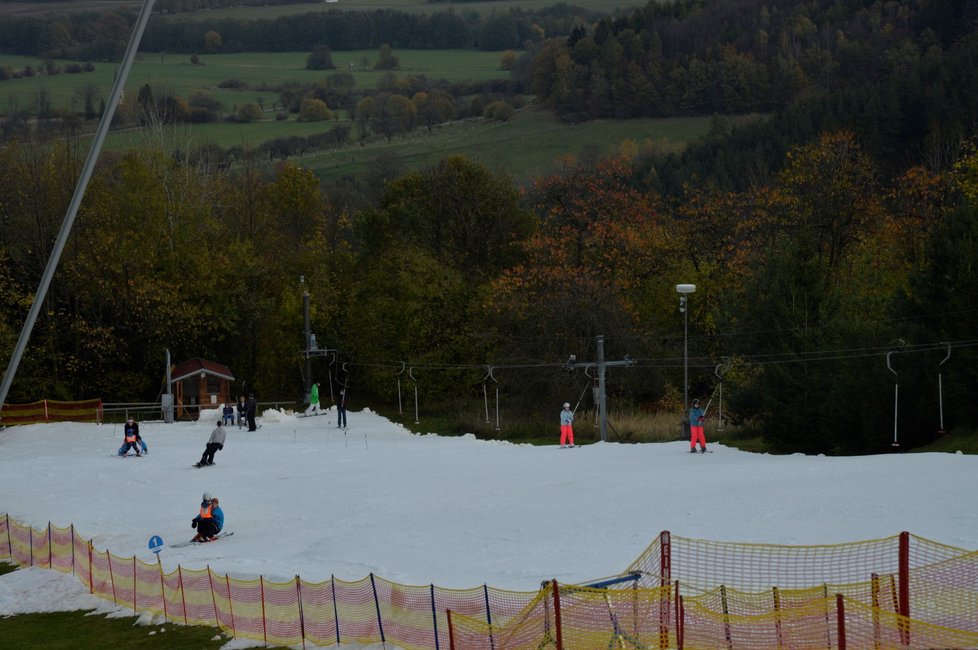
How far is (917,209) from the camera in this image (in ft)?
207

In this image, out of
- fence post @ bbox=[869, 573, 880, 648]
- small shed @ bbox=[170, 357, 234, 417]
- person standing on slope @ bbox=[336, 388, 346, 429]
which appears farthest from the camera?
small shed @ bbox=[170, 357, 234, 417]

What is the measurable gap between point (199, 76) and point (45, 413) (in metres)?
129

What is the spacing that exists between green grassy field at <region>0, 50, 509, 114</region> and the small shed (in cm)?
7908

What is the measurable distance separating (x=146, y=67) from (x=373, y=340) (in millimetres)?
123052

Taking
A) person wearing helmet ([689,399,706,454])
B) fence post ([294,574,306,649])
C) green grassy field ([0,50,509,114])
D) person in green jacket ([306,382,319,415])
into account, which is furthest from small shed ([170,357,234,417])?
green grassy field ([0,50,509,114])

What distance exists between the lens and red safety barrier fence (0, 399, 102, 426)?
51.9m

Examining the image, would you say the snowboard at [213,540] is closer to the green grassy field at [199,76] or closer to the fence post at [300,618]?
the fence post at [300,618]

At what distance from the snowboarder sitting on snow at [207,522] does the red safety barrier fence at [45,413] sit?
26.5 metres

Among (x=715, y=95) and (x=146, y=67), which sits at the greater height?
(x=146, y=67)

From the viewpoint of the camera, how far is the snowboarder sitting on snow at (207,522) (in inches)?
1053

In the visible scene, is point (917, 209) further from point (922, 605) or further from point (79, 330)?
point (922, 605)

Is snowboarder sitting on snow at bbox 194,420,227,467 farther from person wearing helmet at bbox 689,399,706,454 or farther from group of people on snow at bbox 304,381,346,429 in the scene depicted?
person wearing helmet at bbox 689,399,706,454

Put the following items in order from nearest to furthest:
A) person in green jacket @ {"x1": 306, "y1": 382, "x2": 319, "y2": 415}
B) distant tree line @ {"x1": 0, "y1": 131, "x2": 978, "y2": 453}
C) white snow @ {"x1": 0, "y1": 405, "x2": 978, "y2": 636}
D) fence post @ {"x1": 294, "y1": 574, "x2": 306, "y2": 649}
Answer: fence post @ {"x1": 294, "y1": 574, "x2": 306, "y2": 649} → white snow @ {"x1": 0, "y1": 405, "x2": 978, "y2": 636} → person in green jacket @ {"x1": 306, "y1": 382, "x2": 319, "y2": 415} → distant tree line @ {"x1": 0, "y1": 131, "x2": 978, "y2": 453}

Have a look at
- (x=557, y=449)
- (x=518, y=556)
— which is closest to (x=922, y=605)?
(x=518, y=556)
